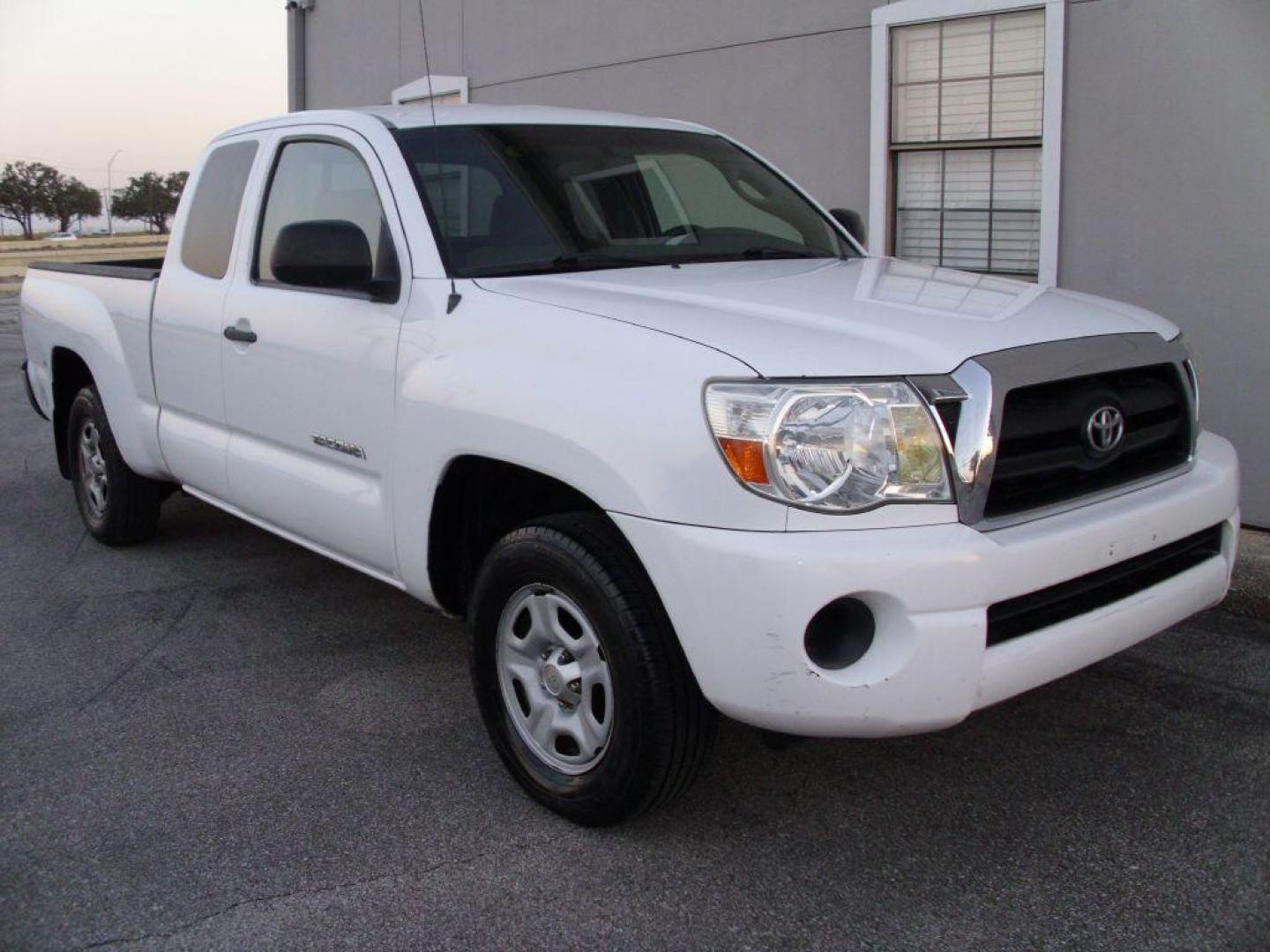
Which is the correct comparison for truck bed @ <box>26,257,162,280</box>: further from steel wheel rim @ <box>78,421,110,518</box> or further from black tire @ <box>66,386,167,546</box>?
Answer: steel wheel rim @ <box>78,421,110,518</box>

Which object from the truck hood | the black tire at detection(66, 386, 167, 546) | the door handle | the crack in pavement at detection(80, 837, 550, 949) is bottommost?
the crack in pavement at detection(80, 837, 550, 949)

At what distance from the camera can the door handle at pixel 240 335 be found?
4.50 m

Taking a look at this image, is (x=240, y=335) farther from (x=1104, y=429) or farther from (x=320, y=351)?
(x=1104, y=429)

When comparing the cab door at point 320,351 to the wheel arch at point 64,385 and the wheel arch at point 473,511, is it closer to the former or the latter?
the wheel arch at point 473,511

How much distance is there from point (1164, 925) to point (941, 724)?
66cm

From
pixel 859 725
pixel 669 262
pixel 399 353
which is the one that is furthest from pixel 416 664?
pixel 859 725

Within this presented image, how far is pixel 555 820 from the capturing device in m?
3.48

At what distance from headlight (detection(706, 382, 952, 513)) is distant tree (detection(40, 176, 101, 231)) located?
61.9m

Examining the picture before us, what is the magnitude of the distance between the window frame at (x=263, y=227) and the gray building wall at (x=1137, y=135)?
407 centimetres

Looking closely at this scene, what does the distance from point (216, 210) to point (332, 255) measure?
55.3 inches

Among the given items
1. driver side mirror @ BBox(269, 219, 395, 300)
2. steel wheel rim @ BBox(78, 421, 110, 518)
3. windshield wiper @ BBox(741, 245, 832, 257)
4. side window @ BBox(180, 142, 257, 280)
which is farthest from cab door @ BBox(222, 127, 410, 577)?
steel wheel rim @ BBox(78, 421, 110, 518)

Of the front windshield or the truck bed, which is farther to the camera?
the truck bed

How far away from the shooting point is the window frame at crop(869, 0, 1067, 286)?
6816mm

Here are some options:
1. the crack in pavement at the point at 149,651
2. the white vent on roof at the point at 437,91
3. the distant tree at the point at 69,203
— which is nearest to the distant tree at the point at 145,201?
the distant tree at the point at 69,203
